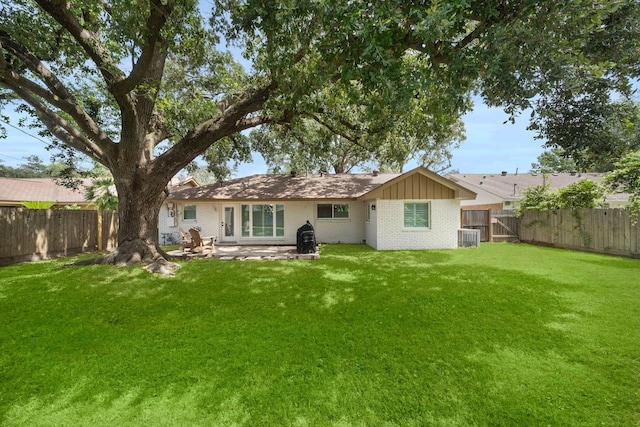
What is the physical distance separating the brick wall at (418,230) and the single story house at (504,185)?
6.96 metres

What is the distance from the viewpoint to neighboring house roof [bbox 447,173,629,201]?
69.3 ft

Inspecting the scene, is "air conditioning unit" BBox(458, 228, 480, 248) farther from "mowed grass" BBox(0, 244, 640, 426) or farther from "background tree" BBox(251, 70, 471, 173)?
"mowed grass" BBox(0, 244, 640, 426)

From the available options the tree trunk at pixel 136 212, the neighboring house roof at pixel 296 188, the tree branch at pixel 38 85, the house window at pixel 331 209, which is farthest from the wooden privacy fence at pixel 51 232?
the house window at pixel 331 209

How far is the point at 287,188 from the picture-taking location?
15.6 meters

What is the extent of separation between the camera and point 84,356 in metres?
3.58

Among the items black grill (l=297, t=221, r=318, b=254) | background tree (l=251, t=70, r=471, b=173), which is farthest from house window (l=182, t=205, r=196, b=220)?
black grill (l=297, t=221, r=318, b=254)

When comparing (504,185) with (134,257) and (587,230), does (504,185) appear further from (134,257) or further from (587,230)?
(134,257)

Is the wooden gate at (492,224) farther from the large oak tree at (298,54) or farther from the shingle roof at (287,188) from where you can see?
the large oak tree at (298,54)

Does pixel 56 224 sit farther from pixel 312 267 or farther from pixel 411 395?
pixel 411 395

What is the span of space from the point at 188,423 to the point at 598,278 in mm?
9146

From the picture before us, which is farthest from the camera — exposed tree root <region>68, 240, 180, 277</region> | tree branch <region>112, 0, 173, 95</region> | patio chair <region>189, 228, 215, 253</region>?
patio chair <region>189, 228, 215, 253</region>

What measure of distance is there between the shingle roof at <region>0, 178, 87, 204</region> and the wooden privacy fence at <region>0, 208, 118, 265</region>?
368 inches

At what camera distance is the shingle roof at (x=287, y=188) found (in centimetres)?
1448

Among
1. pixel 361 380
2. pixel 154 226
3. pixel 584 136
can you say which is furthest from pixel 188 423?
pixel 154 226
